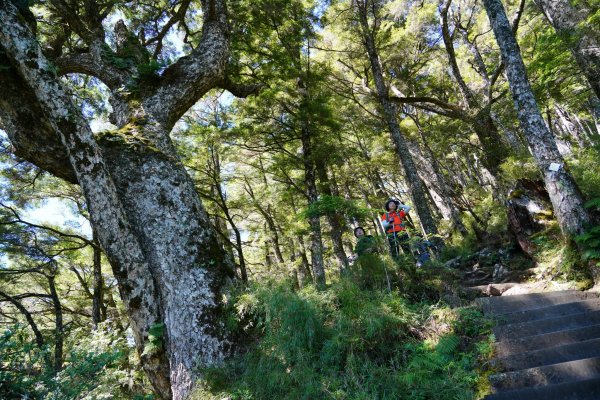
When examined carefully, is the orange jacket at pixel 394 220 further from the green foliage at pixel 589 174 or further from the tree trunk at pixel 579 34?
the tree trunk at pixel 579 34

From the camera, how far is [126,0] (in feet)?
24.3

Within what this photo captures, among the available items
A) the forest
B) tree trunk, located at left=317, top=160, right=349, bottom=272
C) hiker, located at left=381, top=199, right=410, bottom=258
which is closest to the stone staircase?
the forest

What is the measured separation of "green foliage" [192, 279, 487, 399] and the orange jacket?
2.78m

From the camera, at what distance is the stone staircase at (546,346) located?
122 inches

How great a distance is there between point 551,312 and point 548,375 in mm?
1378

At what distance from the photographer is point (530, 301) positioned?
461 centimetres

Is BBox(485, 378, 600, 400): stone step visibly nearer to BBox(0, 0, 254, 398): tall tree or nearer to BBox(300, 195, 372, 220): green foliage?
BBox(0, 0, 254, 398): tall tree

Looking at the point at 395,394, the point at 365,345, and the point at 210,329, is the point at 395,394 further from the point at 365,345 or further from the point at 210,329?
the point at 210,329

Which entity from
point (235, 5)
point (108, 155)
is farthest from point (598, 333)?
point (235, 5)

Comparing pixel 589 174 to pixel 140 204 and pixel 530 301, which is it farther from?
pixel 140 204

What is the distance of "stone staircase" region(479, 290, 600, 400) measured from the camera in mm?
3109

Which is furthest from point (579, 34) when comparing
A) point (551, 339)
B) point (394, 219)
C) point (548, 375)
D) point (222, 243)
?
point (222, 243)

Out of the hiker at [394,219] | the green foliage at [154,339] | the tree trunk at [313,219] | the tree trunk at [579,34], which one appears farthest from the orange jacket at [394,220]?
the tree trunk at [579,34]

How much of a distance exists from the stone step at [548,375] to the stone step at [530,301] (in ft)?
3.60
